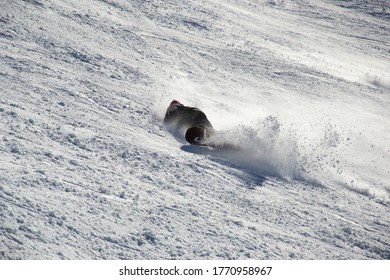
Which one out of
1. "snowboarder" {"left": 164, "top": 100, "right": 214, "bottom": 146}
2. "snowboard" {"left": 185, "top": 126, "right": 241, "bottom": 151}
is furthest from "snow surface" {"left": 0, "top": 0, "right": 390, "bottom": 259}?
"snowboarder" {"left": 164, "top": 100, "right": 214, "bottom": 146}

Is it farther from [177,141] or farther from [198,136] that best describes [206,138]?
[177,141]

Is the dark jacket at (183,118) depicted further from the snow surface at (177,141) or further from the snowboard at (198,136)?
the snow surface at (177,141)

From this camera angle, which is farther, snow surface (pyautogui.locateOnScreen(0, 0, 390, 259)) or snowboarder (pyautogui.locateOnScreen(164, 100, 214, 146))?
snowboarder (pyautogui.locateOnScreen(164, 100, 214, 146))

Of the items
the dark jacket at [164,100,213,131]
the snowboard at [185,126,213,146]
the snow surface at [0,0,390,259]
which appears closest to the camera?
the snow surface at [0,0,390,259]

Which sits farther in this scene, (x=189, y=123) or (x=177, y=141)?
(x=189, y=123)

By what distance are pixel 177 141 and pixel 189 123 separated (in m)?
0.53

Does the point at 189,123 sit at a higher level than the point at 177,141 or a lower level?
higher

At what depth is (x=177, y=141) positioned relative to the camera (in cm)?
1059

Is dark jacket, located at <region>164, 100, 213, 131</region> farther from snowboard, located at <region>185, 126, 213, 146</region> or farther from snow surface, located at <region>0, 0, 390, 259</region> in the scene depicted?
snow surface, located at <region>0, 0, 390, 259</region>

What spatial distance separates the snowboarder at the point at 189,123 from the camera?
33.9ft

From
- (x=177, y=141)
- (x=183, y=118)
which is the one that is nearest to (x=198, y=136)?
(x=177, y=141)

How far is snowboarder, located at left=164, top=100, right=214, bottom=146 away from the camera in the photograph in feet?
33.9

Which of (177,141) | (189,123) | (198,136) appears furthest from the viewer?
(189,123)

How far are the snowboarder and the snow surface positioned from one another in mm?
288
